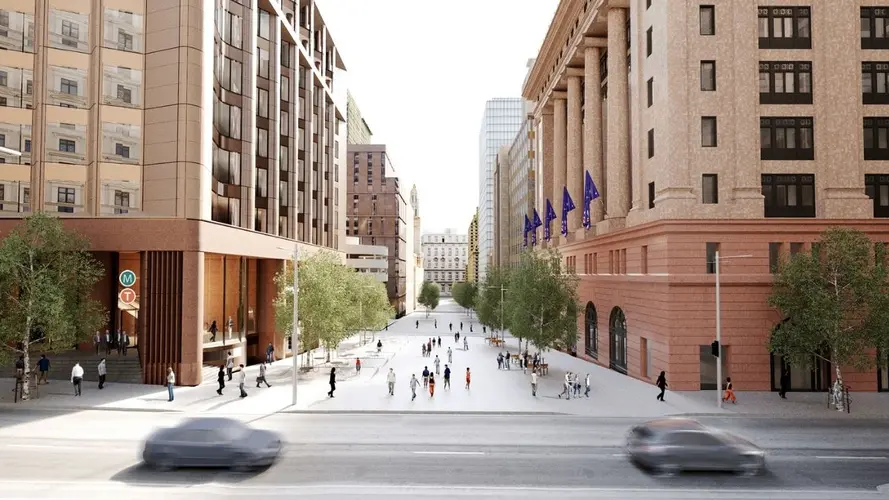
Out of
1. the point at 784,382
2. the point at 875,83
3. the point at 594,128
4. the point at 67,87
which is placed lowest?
the point at 784,382

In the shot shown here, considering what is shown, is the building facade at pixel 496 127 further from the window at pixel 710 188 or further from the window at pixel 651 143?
the window at pixel 710 188

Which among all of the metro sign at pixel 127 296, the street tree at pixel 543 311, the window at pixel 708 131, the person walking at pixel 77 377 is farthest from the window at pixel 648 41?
the person walking at pixel 77 377

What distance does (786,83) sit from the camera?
31875 mm

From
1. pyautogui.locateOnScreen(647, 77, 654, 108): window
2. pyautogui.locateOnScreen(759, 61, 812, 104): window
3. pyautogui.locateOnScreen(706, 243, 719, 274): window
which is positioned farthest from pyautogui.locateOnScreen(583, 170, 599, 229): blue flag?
pyautogui.locateOnScreen(759, 61, 812, 104): window

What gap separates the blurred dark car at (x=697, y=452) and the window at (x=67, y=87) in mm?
37187

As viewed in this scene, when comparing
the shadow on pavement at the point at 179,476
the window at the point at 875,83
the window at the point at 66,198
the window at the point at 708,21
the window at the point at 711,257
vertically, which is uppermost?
the window at the point at 708,21

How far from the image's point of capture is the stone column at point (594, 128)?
48219 millimetres

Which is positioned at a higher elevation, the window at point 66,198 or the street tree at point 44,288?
the window at point 66,198

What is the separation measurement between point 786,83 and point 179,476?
120 ft

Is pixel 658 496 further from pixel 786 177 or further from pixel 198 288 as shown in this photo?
pixel 198 288

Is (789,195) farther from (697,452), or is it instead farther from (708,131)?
(697,452)

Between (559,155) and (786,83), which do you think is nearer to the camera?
(786,83)

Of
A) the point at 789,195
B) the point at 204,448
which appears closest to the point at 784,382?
the point at 789,195

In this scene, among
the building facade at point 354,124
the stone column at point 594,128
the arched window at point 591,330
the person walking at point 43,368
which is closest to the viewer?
the person walking at point 43,368
